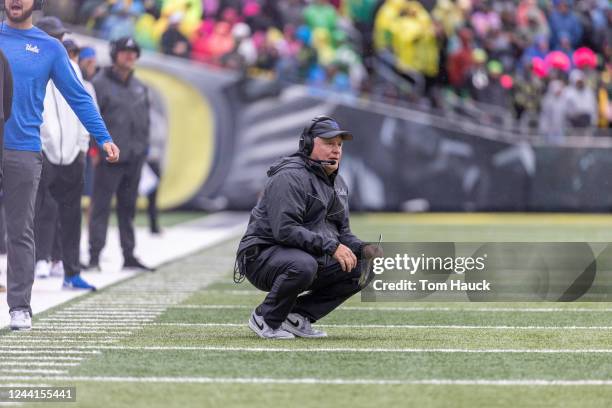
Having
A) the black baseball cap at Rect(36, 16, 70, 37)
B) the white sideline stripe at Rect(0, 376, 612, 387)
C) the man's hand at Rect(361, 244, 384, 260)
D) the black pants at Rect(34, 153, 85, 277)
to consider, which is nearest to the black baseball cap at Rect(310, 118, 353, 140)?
the man's hand at Rect(361, 244, 384, 260)

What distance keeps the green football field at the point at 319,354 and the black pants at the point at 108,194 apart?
1407 millimetres

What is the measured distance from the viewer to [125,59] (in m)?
12.9

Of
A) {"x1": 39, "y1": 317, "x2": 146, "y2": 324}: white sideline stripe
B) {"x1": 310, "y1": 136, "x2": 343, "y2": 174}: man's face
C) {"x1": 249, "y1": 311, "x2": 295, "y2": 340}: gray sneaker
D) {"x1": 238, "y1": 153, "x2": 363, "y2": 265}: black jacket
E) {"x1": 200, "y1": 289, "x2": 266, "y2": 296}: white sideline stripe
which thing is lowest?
{"x1": 200, "y1": 289, "x2": 266, "y2": 296}: white sideline stripe

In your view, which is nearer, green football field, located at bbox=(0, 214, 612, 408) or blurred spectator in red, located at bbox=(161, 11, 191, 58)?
green football field, located at bbox=(0, 214, 612, 408)

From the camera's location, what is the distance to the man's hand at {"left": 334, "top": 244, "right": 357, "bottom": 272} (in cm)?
770

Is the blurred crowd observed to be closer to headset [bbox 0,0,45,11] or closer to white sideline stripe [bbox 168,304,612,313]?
Answer: white sideline stripe [bbox 168,304,612,313]

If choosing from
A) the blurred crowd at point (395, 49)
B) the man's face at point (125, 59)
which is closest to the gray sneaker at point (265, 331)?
the man's face at point (125, 59)

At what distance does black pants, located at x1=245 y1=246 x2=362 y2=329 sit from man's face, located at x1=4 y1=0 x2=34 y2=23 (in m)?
2.02

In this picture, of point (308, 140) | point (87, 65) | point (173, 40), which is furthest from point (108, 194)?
point (173, 40)

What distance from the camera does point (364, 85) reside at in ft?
79.7

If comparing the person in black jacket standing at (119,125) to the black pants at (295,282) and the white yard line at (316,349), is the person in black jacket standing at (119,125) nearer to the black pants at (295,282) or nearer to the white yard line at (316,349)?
the black pants at (295,282)

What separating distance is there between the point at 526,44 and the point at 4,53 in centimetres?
1817

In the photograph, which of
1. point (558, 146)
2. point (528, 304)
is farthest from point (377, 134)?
point (528, 304)

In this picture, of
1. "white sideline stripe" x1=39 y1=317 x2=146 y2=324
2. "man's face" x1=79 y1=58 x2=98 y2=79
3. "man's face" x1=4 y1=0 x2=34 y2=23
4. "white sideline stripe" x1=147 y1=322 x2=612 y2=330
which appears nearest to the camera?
"man's face" x1=4 y1=0 x2=34 y2=23
